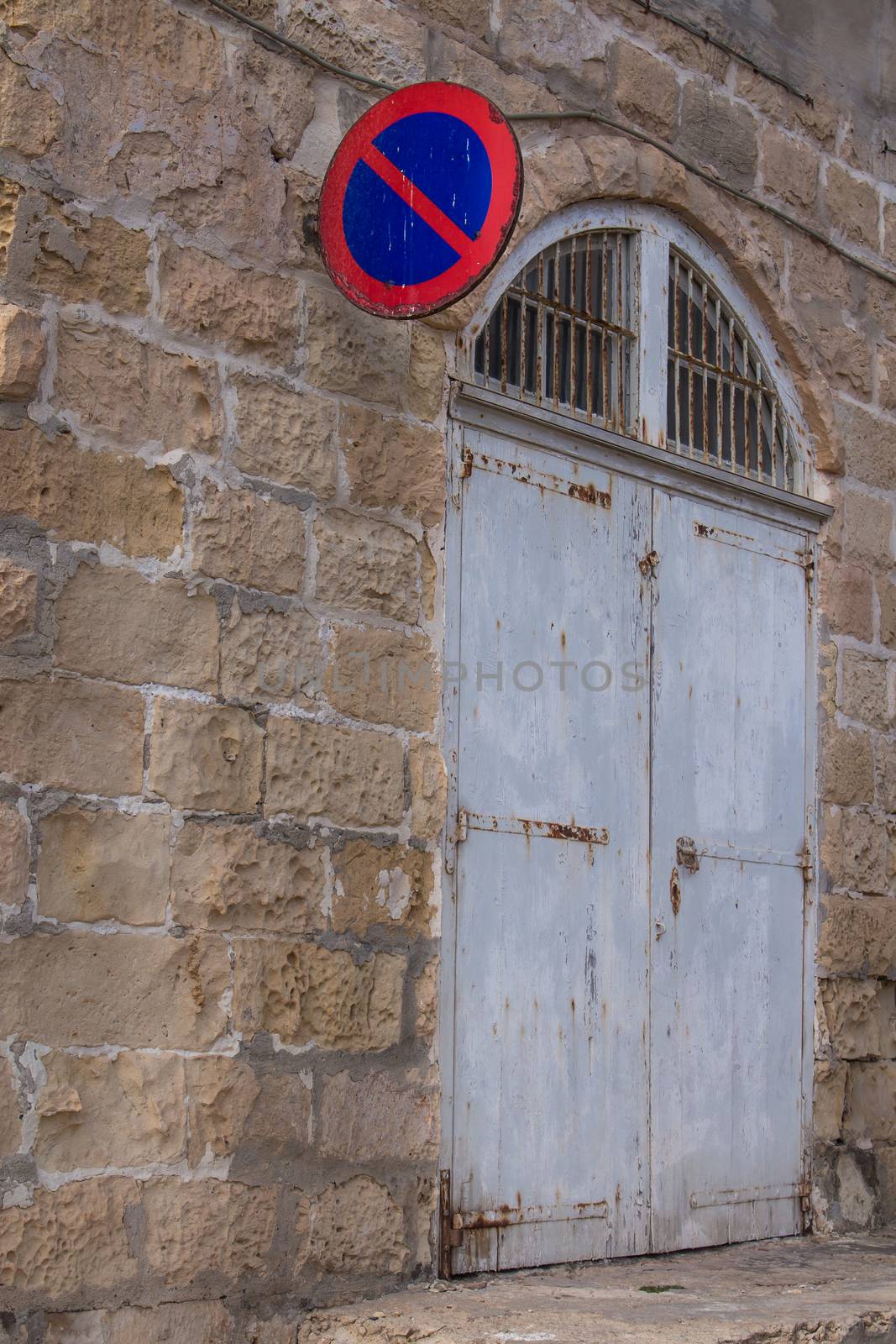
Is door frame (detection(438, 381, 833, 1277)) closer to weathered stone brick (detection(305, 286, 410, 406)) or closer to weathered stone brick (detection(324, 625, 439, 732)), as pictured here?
weathered stone brick (detection(324, 625, 439, 732))

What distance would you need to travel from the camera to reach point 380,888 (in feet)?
13.8

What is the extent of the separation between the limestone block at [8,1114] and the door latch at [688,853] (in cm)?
233

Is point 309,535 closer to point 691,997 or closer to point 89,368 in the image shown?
point 89,368

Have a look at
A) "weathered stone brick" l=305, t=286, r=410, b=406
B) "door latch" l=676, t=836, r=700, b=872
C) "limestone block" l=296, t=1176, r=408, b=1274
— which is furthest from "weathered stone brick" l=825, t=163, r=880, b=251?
"limestone block" l=296, t=1176, r=408, b=1274

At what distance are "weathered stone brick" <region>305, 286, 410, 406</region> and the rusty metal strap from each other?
1.17 m

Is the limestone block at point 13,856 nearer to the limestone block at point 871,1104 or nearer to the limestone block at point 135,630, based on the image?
the limestone block at point 135,630

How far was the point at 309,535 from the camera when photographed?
13.7 ft

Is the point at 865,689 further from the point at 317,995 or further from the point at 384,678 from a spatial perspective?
the point at 317,995

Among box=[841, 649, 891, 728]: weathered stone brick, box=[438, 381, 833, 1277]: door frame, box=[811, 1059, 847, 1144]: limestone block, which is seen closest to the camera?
box=[438, 381, 833, 1277]: door frame

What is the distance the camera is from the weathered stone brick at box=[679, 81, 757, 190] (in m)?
5.47

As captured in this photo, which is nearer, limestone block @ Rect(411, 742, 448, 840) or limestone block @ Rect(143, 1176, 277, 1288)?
limestone block @ Rect(143, 1176, 277, 1288)

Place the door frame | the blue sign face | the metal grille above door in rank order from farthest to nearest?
the metal grille above door, the door frame, the blue sign face

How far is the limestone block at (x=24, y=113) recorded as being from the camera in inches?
146

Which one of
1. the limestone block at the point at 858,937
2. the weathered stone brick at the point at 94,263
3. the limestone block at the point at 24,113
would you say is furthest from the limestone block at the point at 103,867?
the limestone block at the point at 858,937
